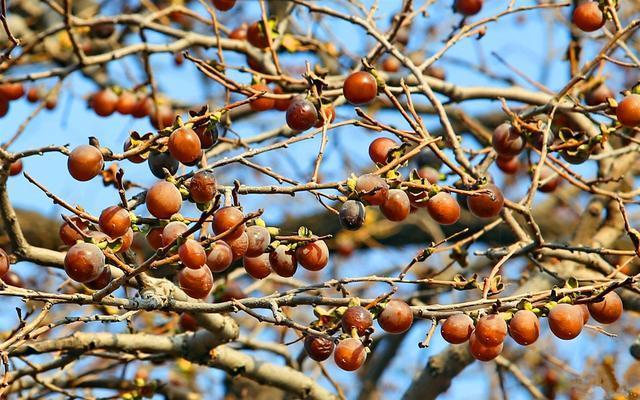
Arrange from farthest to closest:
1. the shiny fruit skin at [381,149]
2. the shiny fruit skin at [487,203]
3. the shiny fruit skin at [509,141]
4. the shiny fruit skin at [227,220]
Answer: the shiny fruit skin at [509,141] < the shiny fruit skin at [487,203] < the shiny fruit skin at [381,149] < the shiny fruit skin at [227,220]

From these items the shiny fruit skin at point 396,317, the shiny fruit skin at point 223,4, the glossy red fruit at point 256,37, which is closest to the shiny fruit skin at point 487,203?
the shiny fruit skin at point 396,317

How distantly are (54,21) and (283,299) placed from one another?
368 centimetres

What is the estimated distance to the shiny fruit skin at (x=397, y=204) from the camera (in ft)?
6.44

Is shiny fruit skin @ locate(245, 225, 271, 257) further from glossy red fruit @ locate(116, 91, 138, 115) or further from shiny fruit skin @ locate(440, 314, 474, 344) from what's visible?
glossy red fruit @ locate(116, 91, 138, 115)

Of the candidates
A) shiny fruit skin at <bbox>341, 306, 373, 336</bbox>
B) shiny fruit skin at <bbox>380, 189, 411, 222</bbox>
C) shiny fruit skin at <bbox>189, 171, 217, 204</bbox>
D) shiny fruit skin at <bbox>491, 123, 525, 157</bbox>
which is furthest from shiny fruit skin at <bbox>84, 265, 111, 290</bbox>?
shiny fruit skin at <bbox>491, 123, 525, 157</bbox>

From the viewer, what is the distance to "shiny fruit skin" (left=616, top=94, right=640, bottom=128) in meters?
2.25

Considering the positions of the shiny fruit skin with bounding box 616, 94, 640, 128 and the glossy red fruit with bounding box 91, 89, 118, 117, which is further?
the glossy red fruit with bounding box 91, 89, 118, 117

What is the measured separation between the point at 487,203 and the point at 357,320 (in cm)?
65

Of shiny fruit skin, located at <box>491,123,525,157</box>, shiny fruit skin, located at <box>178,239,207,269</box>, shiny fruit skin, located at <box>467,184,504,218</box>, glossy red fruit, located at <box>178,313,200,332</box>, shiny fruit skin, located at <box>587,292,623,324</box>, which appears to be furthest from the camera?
glossy red fruit, located at <box>178,313,200,332</box>

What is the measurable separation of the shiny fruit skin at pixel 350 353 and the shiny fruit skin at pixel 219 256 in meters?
0.27

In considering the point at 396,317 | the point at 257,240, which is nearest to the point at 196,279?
the point at 257,240

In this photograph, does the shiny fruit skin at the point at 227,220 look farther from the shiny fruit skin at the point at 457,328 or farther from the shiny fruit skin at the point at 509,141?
the shiny fruit skin at the point at 509,141

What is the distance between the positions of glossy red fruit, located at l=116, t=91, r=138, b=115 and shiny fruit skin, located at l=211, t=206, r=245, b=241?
1.77 metres

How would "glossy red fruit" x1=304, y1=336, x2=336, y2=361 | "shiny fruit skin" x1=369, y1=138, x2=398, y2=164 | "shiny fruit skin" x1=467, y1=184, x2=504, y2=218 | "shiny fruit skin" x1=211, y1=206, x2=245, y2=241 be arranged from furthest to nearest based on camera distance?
"shiny fruit skin" x1=467, y1=184, x2=504, y2=218
"shiny fruit skin" x1=369, y1=138, x2=398, y2=164
"glossy red fruit" x1=304, y1=336, x2=336, y2=361
"shiny fruit skin" x1=211, y1=206, x2=245, y2=241
